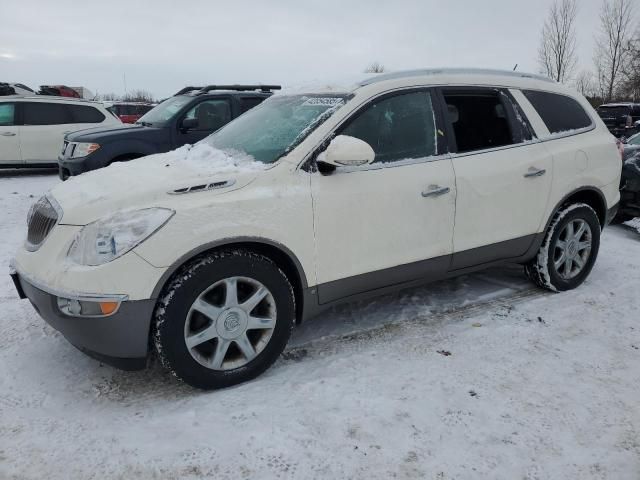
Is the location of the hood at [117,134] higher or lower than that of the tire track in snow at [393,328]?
higher

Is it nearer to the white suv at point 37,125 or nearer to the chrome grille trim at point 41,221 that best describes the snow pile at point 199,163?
the chrome grille trim at point 41,221

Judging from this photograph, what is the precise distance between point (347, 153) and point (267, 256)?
2.45 ft

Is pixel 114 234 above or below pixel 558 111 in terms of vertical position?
below

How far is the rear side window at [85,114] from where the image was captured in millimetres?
11492

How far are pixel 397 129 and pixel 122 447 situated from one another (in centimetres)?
245

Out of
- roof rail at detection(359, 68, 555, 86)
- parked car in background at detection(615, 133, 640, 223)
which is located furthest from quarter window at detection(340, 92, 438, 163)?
parked car in background at detection(615, 133, 640, 223)

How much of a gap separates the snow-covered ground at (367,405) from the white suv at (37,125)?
8239 millimetres

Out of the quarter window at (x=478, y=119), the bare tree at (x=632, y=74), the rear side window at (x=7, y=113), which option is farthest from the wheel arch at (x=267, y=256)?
the bare tree at (x=632, y=74)

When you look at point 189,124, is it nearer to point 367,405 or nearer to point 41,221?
point 41,221

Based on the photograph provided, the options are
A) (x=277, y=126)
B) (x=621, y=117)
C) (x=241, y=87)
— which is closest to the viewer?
(x=277, y=126)

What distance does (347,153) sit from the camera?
10.1ft

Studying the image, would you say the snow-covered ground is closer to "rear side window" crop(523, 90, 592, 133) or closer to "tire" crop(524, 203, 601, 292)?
"tire" crop(524, 203, 601, 292)

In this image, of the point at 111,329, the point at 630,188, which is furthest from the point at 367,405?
the point at 630,188

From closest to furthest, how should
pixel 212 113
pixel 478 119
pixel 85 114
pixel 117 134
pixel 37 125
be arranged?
1. pixel 478 119
2. pixel 117 134
3. pixel 212 113
4. pixel 37 125
5. pixel 85 114
